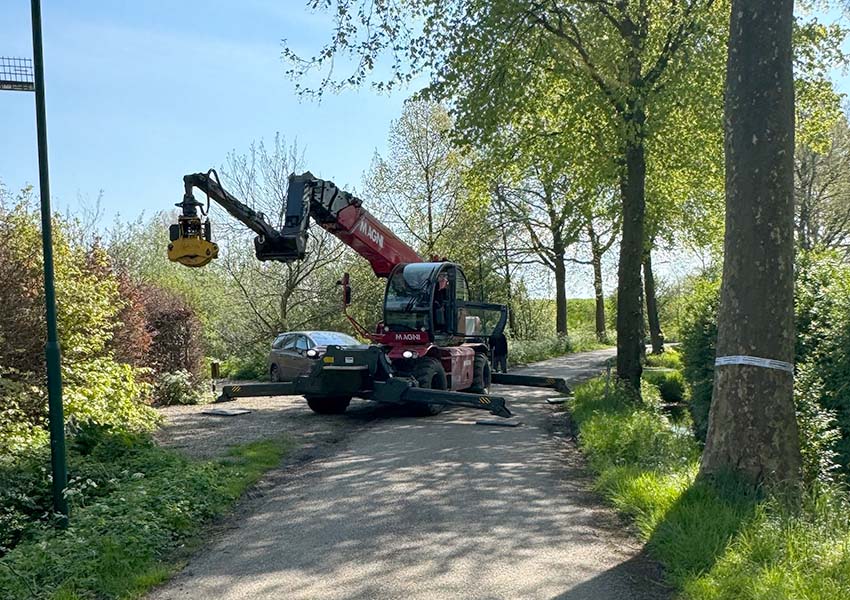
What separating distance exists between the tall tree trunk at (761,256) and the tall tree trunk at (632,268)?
28.8ft

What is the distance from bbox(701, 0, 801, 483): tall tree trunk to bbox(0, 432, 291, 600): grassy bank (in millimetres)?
5026

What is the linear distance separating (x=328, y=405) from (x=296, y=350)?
24.1ft

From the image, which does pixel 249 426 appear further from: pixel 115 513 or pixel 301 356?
pixel 301 356

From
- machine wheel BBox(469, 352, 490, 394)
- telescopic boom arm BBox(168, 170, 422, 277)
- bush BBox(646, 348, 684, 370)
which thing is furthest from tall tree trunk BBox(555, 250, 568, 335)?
telescopic boom arm BBox(168, 170, 422, 277)

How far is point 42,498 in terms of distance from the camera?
8.77m

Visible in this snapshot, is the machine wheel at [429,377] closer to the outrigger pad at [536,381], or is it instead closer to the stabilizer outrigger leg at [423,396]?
the stabilizer outrigger leg at [423,396]

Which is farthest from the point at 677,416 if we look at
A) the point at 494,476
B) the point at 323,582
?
the point at 323,582

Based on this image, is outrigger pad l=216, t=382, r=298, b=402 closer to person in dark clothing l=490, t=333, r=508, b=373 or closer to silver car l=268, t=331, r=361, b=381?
silver car l=268, t=331, r=361, b=381

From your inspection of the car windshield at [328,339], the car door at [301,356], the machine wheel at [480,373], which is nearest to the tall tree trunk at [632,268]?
the machine wheel at [480,373]

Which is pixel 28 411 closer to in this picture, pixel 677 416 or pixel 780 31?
pixel 780 31

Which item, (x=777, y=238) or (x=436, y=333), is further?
(x=436, y=333)

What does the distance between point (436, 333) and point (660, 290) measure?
46708 millimetres

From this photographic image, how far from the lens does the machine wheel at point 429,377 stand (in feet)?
48.5

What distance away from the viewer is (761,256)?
719 centimetres
